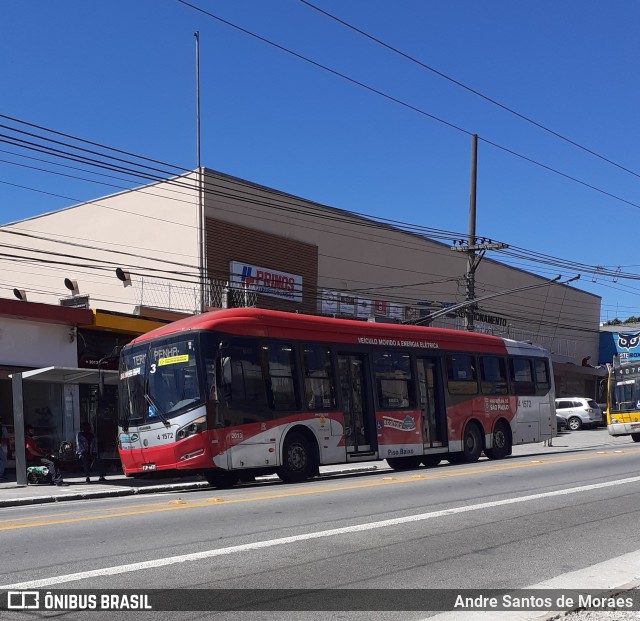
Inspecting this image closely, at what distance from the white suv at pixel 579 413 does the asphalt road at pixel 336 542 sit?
107 feet

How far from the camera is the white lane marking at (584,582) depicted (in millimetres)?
6363

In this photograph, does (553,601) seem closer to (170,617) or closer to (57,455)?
(170,617)

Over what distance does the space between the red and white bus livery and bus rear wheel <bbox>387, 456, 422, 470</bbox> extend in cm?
7

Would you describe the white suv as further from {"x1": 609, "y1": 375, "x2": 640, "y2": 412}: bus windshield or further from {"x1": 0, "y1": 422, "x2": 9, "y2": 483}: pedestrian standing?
{"x1": 0, "y1": 422, "x2": 9, "y2": 483}: pedestrian standing

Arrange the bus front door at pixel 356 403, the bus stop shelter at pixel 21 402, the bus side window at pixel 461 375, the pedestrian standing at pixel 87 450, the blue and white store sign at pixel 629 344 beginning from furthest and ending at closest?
the blue and white store sign at pixel 629 344
the bus side window at pixel 461 375
the pedestrian standing at pixel 87 450
the bus stop shelter at pixel 21 402
the bus front door at pixel 356 403

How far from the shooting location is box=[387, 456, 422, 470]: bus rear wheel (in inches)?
879

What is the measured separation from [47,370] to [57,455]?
150 inches

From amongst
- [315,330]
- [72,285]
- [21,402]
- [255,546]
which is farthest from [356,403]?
[72,285]

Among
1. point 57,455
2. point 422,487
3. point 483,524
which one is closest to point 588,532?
point 483,524

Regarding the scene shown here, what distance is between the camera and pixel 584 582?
7.50 metres

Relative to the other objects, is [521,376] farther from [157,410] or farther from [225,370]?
[157,410]

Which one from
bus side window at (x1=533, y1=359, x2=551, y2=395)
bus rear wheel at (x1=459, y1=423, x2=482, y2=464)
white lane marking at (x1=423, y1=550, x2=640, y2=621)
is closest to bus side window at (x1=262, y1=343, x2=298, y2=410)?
bus rear wheel at (x1=459, y1=423, x2=482, y2=464)

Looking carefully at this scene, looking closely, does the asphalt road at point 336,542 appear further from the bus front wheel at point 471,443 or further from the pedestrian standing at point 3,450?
the pedestrian standing at point 3,450

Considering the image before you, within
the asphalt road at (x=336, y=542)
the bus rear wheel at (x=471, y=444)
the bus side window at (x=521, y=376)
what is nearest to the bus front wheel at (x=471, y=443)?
the bus rear wheel at (x=471, y=444)
